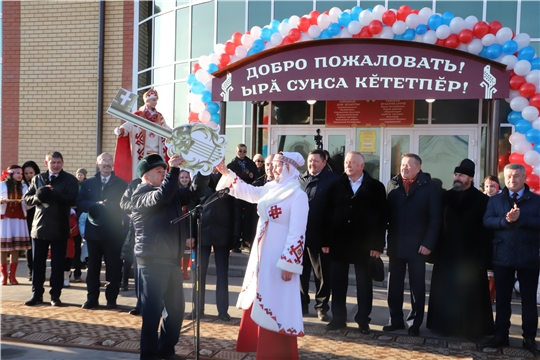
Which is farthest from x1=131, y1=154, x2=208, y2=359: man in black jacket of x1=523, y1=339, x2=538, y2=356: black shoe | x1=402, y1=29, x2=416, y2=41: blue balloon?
x1=402, y1=29, x2=416, y2=41: blue balloon

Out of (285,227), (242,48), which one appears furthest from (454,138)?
(285,227)

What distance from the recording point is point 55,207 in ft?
22.0

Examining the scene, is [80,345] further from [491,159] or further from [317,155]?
[491,159]

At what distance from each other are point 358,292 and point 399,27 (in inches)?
187

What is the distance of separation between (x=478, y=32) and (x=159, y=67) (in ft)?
23.6

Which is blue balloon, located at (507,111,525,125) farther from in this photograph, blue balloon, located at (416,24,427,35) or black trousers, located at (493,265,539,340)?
black trousers, located at (493,265,539,340)

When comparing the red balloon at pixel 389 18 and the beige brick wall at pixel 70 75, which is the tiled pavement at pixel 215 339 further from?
the beige brick wall at pixel 70 75

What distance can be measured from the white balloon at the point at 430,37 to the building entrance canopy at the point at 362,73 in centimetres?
42

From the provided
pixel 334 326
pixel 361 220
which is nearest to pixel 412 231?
pixel 361 220

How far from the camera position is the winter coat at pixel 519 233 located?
5.02 meters

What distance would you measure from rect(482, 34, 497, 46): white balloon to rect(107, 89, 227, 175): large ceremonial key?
18.6 feet

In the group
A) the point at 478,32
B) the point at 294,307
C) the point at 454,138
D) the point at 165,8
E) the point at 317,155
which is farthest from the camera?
the point at 165,8

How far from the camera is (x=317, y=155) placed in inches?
234

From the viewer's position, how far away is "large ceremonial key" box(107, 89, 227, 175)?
13.6 ft
